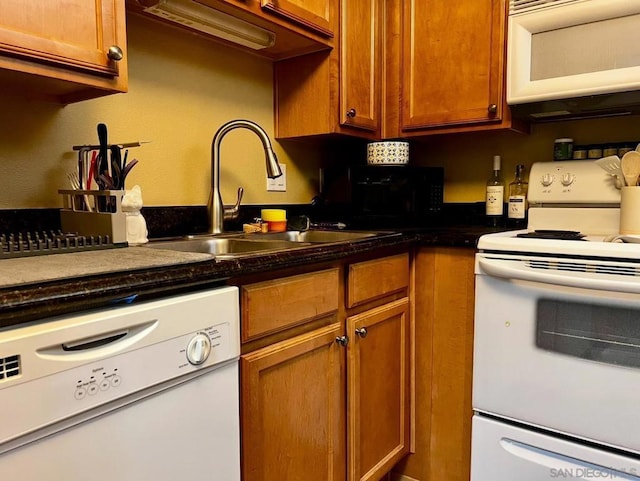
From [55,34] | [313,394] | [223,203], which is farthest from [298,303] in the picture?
[55,34]

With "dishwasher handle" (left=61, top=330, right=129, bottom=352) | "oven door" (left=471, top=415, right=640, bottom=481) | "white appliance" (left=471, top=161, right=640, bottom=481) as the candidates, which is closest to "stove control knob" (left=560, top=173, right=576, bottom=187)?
"white appliance" (left=471, top=161, right=640, bottom=481)

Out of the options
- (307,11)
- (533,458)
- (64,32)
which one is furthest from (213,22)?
(533,458)

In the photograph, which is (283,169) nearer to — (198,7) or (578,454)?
(198,7)

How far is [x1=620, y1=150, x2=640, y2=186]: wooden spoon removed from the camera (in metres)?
1.47

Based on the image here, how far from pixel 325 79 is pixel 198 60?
47 centimetres

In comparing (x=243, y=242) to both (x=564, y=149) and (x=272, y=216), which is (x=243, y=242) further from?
(x=564, y=149)

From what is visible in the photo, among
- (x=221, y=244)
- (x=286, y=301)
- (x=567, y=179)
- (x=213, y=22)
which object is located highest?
(x=213, y=22)

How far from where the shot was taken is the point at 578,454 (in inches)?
48.6

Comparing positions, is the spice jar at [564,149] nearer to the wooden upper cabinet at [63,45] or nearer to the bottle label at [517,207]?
the bottle label at [517,207]

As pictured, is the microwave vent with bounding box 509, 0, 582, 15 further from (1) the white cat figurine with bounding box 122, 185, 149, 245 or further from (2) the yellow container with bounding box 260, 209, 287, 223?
(1) the white cat figurine with bounding box 122, 185, 149, 245

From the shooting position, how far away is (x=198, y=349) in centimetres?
86

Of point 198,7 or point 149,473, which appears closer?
point 149,473

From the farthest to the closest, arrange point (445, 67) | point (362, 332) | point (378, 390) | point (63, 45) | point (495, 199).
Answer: point (495, 199), point (445, 67), point (378, 390), point (362, 332), point (63, 45)

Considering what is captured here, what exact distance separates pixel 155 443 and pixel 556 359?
40.4 inches
